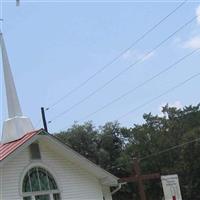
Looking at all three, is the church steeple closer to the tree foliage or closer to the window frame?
the window frame

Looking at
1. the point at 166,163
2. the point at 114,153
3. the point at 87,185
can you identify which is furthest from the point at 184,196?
the point at 87,185

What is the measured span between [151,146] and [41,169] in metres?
35.0

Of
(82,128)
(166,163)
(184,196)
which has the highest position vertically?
(82,128)

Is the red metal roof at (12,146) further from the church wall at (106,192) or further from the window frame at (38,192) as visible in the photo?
the church wall at (106,192)

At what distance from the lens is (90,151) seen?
6075 centimetres

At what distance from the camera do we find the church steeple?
24394 millimetres

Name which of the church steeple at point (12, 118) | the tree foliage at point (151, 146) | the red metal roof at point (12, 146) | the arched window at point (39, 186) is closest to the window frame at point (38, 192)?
the arched window at point (39, 186)

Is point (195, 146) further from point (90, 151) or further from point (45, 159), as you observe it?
point (45, 159)

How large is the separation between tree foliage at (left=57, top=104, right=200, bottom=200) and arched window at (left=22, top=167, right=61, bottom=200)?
29002mm

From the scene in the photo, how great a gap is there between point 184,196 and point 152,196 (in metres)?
4.91

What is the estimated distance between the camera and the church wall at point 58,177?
21.4 meters

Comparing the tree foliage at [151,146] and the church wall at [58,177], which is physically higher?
the tree foliage at [151,146]

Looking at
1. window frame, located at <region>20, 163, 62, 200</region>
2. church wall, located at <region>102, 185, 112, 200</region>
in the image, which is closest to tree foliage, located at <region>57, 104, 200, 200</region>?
church wall, located at <region>102, 185, 112, 200</region>

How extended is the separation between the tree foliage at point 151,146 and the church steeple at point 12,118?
2716 cm
